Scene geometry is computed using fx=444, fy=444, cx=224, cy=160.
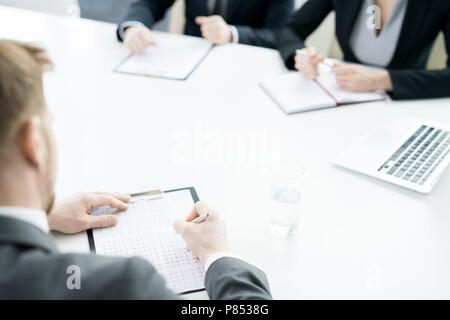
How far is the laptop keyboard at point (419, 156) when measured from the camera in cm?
109

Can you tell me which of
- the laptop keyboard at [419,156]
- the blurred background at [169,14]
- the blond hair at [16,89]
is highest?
the blond hair at [16,89]

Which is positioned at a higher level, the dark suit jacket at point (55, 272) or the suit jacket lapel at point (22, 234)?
the suit jacket lapel at point (22, 234)

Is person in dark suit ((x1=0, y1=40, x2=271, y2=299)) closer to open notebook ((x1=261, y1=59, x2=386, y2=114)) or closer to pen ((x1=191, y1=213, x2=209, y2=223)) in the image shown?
pen ((x1=191, y1=213, x2=209, y2=223))

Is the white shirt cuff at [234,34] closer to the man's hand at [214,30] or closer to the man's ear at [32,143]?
the man's hand at [214,30]

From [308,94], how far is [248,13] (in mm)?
746

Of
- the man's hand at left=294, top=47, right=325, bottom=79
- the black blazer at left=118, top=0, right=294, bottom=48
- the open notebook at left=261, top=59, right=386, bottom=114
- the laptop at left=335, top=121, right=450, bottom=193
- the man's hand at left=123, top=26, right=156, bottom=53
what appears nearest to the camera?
the laptop at left=335, top=121, right=450, bottom=193

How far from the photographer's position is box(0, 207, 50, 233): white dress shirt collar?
0.57 meters

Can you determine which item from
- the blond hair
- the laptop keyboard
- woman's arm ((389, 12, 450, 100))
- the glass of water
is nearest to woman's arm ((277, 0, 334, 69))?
woman's arm ((389, 12, 450, 100))

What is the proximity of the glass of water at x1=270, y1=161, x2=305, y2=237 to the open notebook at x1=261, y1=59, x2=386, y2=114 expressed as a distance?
42 cm

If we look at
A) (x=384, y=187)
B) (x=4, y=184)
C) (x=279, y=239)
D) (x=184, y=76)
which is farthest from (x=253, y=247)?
(x=184, y=76)

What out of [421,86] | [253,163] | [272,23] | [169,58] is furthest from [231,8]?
[253,163]

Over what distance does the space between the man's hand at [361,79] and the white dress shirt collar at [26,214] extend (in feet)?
3.69

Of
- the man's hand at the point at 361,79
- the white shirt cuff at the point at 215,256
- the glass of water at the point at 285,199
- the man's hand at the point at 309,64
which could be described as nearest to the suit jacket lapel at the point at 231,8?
the man's hand at the point at 309,64

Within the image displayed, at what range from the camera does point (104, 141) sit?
1200 millimetres
